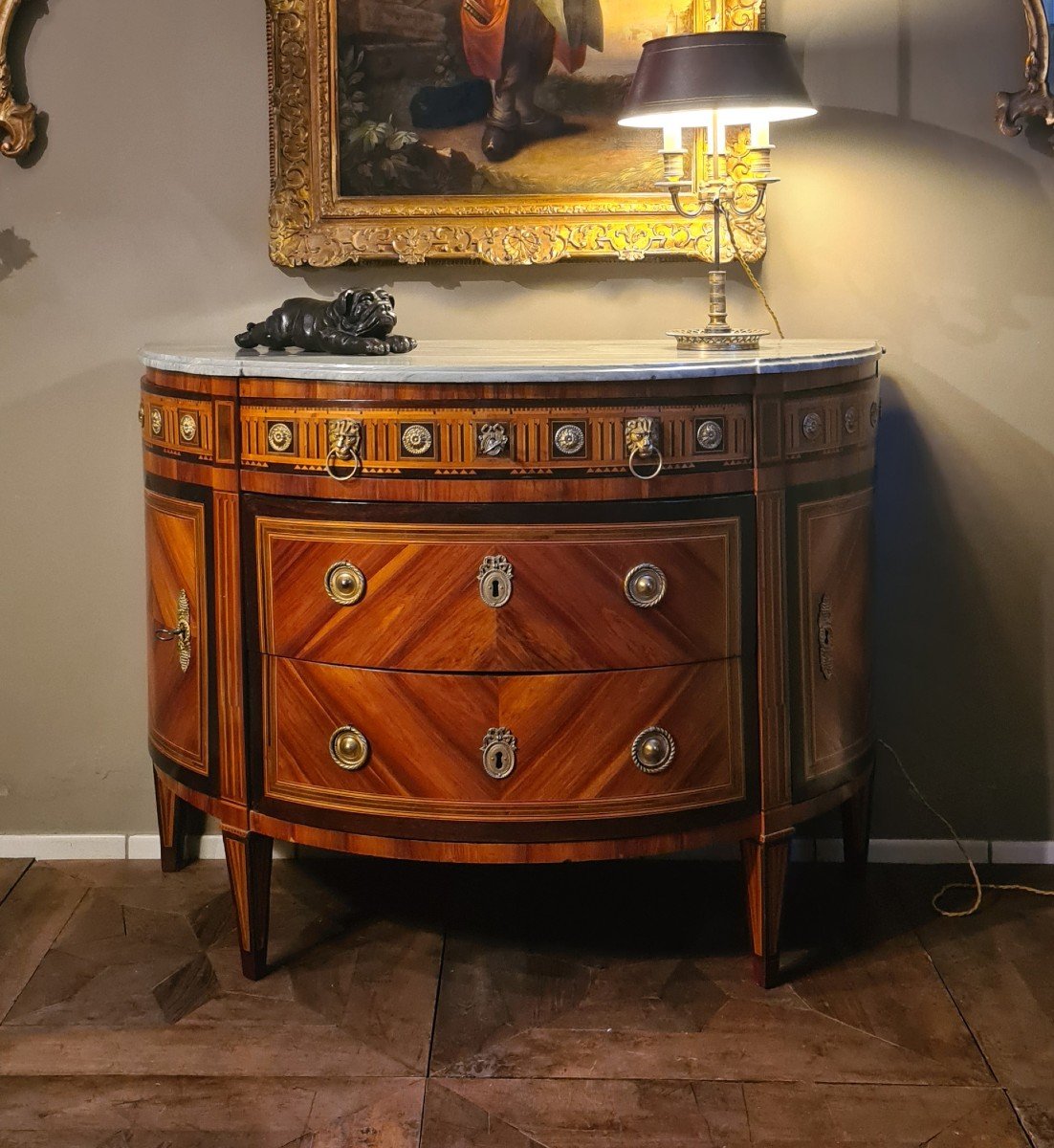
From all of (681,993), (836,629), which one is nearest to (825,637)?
(836,629)

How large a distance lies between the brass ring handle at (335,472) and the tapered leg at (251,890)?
0.64m

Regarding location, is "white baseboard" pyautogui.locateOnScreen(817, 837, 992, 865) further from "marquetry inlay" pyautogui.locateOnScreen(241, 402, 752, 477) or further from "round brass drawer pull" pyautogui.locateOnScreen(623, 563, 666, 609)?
"marquetry inlay" pyautogui.locateOnScreen(241, 402, 752, 477)

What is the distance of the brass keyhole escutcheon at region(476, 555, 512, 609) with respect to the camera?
6.93 feet

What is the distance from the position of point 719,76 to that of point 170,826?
69.7 inches

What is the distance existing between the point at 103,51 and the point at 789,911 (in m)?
2.11

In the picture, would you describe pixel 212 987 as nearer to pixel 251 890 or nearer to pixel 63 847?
pixel 251 890

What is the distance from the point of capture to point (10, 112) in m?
2.73

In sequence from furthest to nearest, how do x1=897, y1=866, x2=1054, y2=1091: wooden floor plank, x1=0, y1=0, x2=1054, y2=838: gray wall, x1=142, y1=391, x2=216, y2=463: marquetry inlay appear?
x1=0, y1=0, x2=1054, y2=838: gray wall → x1=142, y1=391, x2=216, y2=463: marquetry inlay → x1=897, y1=866, x2=1054, y2=1091: wooden floor plank

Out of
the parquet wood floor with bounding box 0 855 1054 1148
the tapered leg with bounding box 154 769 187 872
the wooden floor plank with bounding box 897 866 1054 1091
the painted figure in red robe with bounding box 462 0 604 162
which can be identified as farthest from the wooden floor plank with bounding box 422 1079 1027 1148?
the painted figure in red robe with bounding box 462 0 604 162

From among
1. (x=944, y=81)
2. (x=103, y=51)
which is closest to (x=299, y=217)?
(x=103, y=51)

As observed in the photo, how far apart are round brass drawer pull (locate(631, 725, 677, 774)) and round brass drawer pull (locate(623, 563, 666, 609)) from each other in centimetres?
20

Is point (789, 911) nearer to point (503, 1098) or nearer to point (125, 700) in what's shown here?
point (503, 1098)

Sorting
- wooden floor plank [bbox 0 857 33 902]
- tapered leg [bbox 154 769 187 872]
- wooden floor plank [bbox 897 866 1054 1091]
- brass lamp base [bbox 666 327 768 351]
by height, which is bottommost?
wooden floor plank [bbox 897 866 1054 1091]

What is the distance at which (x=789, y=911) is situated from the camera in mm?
2666
